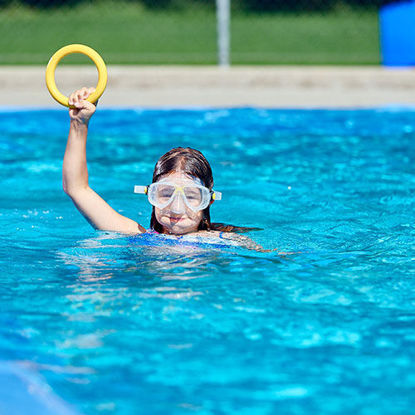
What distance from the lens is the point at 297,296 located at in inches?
136

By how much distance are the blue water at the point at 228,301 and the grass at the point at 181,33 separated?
33.0 ft

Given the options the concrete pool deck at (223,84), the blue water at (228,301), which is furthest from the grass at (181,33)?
the blue water at (228,301)

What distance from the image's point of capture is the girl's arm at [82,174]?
374cm

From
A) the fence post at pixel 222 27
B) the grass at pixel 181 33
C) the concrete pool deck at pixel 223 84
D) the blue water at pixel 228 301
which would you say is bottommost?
the blue water at pixel 228 301

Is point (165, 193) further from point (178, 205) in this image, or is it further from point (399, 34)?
point (399, 34)

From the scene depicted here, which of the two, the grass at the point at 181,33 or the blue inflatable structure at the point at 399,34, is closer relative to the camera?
the blue inflatable structure at the point at 399,34

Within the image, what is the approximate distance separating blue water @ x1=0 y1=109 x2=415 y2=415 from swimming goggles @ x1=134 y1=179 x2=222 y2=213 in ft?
0.79

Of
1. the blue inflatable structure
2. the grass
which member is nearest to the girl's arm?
the blue inflatable structure

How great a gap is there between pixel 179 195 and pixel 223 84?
6630 mm

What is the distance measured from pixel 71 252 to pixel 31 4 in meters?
11.9

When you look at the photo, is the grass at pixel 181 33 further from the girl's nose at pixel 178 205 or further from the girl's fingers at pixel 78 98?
the girl's fingers at pixel 78 98

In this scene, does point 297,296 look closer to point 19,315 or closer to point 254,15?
point 19,315

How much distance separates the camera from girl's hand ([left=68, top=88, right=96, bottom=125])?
371cm

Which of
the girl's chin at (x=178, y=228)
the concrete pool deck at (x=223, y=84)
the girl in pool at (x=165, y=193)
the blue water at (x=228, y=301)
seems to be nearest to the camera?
the blue water at (x=228, y=301)
